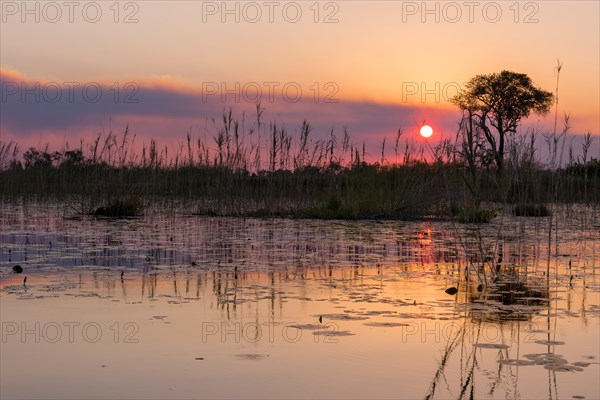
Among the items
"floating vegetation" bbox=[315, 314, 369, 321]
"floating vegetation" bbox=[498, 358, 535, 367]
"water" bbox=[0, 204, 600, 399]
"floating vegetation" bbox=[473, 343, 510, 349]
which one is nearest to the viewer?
"water" bbox=[0, 204, 600, 399]

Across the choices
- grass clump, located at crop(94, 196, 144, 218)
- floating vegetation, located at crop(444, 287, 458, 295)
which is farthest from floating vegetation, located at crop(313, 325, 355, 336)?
grass clump, located at crop(94, 196, 144, 218)

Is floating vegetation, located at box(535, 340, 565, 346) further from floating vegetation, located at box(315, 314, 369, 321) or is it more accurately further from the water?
floating vegetation, located at box(315, 314, 369, 321)

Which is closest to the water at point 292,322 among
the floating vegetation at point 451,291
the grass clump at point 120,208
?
the floating vegetation at point 451,291

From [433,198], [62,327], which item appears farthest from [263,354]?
[433,198]

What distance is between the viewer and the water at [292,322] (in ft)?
10.3

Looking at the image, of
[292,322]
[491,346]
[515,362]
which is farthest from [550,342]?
[292,322]

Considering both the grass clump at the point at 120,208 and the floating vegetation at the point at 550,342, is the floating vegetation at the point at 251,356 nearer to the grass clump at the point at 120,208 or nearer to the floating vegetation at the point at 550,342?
the floating vegetation at the point at 550,342

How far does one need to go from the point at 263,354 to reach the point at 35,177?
14532mm

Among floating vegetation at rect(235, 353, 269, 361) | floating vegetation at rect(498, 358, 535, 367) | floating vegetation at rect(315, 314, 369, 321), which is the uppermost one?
floating vegetation at rect(315, 314, 369, 321)

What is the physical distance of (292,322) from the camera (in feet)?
14.3

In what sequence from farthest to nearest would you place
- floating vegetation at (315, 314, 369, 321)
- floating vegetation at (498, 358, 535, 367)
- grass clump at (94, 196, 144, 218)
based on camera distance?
1. grass clump at (94, 196, 144, 218)
2. floating vegetation at (315, 314, 369, 321)
3. floating vegetation at (498, 358, 535, 367)

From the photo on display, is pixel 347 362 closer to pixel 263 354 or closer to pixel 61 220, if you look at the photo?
pixel 263 354

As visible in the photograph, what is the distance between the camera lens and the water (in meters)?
3.15

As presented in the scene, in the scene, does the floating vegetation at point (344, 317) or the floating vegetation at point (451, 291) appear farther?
the floating vegetation at point (451, 291)
